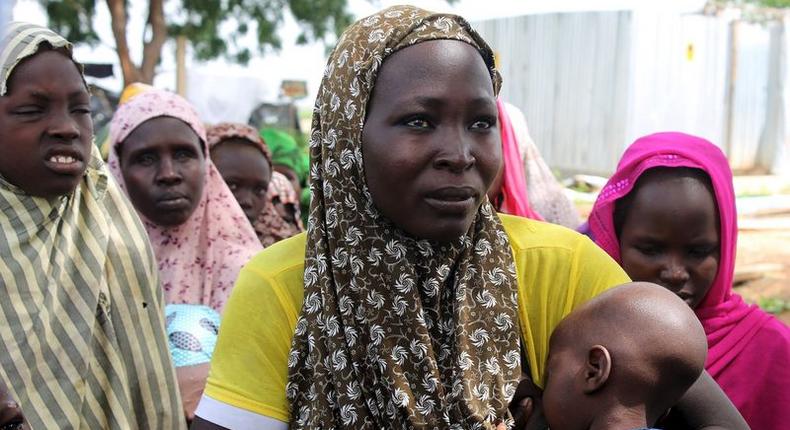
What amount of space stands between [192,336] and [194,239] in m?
0.92

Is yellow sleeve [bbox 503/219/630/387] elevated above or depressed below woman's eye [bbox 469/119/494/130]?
below

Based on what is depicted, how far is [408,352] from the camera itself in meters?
1.95

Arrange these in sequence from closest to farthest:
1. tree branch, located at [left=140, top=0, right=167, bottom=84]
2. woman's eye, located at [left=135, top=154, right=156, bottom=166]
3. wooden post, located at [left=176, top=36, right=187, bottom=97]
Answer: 1. woman's eye, located at [left=135, top=154, right=156, bottom=166]
2. wooden post, located at [left=176, top=36, right=187, bottom=97]
3. tree branch, located at [left=140, top=0, right=167, bottom=84]

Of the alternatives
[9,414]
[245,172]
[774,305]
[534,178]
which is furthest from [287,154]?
[9,414]

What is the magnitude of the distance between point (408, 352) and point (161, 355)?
1532 mm

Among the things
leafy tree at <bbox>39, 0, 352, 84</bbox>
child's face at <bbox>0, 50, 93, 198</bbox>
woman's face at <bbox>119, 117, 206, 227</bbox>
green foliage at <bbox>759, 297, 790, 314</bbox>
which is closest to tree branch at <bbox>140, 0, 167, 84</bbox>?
leafy tree at <bbox>39, 0, 352, 84</bbox>

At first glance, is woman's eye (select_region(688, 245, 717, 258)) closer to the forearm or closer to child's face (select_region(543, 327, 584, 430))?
the forearm

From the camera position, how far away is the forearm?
2.00 meters

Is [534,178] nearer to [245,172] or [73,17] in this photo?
[245,172]

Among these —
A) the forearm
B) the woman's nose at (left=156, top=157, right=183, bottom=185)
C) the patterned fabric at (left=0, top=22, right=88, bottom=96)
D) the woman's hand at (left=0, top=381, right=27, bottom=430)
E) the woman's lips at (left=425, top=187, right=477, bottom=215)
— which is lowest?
the woman's hand at (left=0, top=381, right=27, bottom=430)

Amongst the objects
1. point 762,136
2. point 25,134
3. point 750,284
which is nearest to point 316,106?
point 25,134

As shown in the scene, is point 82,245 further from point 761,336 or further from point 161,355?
point 761,336

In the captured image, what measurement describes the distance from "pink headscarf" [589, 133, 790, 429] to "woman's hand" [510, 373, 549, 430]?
1.16 m

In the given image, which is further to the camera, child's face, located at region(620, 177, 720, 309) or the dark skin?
the dark skin
